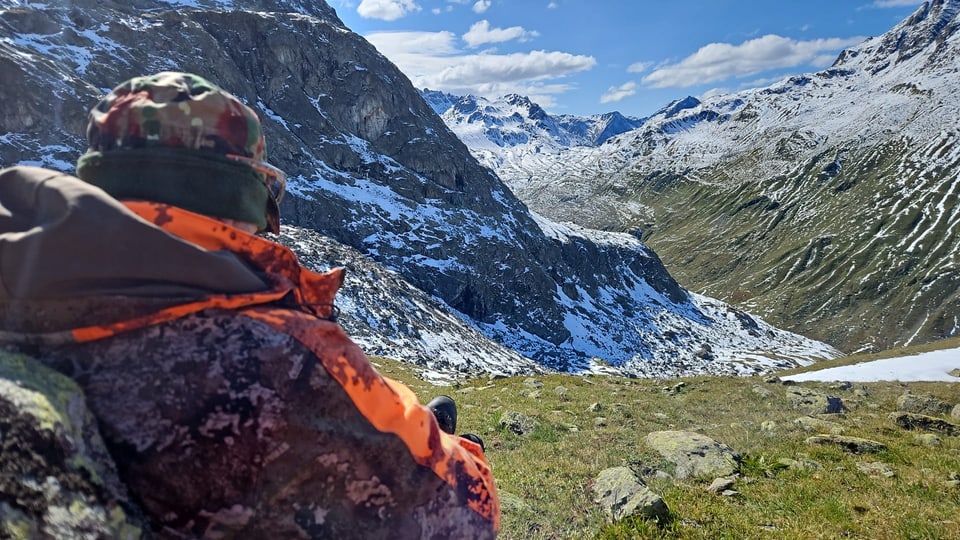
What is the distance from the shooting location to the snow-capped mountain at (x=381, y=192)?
193 ft

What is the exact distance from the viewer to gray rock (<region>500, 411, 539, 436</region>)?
531 inches

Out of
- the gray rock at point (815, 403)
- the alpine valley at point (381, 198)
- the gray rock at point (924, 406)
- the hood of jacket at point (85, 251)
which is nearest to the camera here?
the hood of jacket at point (85, 251)

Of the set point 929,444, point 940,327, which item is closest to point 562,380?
point 929,444

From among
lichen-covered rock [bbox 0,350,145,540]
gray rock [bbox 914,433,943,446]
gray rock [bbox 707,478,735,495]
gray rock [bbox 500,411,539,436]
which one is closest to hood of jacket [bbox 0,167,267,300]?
lichen-covered rock [bbox 0,350,145,540]

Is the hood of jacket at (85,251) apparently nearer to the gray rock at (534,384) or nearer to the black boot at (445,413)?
the black boot at (445,413)

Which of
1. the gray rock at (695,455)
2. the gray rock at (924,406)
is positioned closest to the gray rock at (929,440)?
the gray rock at (695,455)

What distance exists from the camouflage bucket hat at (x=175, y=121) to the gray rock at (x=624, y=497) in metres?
→ 6.60

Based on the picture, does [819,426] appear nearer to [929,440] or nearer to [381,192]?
[929,440]

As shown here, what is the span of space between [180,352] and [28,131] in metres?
71.7

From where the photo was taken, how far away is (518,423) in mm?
13891

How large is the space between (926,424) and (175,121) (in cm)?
1753

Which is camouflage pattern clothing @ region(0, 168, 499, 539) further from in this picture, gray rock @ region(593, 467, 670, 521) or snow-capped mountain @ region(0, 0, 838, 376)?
snow-capped mountain @ region(0, 0, 838, 376)

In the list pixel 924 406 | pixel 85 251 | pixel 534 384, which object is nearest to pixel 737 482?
pixel 85 251

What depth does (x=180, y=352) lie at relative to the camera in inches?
96.0
